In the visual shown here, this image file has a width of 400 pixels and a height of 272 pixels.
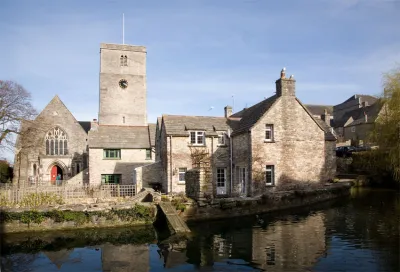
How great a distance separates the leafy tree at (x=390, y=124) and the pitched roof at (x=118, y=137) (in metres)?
22.0

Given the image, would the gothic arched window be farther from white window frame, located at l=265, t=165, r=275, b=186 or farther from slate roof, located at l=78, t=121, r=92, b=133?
white window frame, located at l=265, t=165, r=275, b=186

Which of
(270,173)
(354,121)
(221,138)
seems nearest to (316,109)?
(354,121)

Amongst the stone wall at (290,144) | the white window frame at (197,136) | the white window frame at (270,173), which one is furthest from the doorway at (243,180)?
the white window frame at (197,136)

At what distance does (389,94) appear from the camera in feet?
82.2

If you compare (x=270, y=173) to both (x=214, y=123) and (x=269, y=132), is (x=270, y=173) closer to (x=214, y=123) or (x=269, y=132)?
(x=269, y=132)

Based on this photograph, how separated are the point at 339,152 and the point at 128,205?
32117 millimetres

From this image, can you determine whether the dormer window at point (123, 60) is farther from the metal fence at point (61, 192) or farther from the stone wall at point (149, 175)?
the metal fence at point (61, 192)

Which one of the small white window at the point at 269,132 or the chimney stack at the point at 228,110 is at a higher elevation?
the chimney stack at the point at 228,110

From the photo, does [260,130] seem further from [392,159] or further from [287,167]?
[392,159]

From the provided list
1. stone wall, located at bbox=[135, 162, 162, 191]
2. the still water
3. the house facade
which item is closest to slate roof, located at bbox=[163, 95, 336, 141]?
stone wall, located at bbox=[135, 162, 162, 191]

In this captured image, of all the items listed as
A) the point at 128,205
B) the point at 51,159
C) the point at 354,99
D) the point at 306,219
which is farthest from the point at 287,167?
the point at 354,99

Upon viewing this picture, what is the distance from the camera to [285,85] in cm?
2500

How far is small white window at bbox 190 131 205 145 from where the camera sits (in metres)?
26.0

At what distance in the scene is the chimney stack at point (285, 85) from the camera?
24922mm
